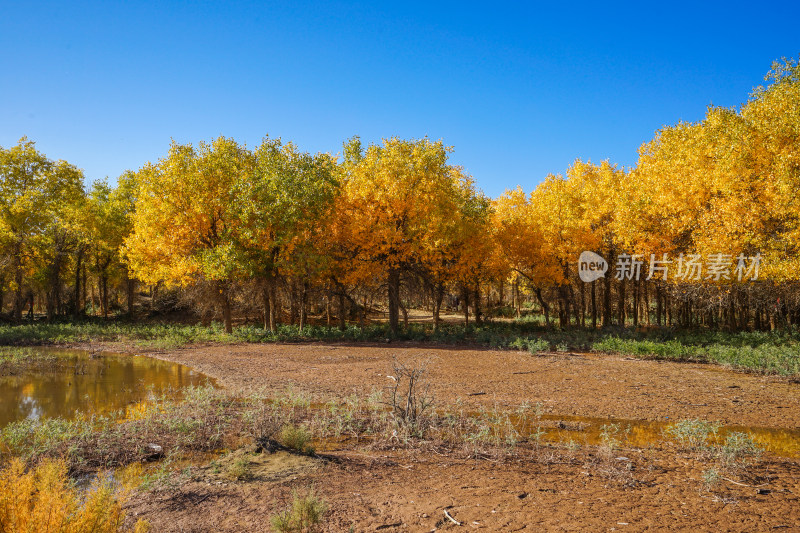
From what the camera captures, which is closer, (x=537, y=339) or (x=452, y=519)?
(x=452, y=519)

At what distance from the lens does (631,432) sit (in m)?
8.90

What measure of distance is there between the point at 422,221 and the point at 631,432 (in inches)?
642

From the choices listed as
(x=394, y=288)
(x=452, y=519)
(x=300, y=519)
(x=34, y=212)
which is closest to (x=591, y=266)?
(x=394, y=288)

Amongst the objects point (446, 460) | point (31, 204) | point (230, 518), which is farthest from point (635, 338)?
point (31, 204)

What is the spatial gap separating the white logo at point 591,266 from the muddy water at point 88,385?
22955mm

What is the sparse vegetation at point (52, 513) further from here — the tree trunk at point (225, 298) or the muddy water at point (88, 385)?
the tree trunk at point (225, 298)

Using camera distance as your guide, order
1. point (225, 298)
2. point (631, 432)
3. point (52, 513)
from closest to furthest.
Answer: point (52, 513) → point (631, 432) → point (225, 298)

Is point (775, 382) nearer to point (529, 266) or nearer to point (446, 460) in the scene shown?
point (446, 460)

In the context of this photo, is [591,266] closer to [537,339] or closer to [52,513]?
[537,339]

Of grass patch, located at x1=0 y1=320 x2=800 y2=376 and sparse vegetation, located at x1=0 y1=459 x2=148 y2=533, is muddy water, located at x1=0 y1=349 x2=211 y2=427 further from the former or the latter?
sparse vegetation, located at x1=0 y1=459 x2=148 y2=533

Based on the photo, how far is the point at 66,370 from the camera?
611 inches

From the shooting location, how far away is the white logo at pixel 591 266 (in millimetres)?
28750

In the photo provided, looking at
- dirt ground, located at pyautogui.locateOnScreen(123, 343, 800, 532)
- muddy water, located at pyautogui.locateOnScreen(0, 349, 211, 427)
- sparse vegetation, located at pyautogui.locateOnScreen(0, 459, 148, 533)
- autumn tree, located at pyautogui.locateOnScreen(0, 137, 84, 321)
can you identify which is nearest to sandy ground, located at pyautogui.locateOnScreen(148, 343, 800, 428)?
dirt ground, located at pyautogui.locateOnScreen(123, 343, 800, 532)

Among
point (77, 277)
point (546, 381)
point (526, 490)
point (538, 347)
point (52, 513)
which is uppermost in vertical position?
point (77, 277)
